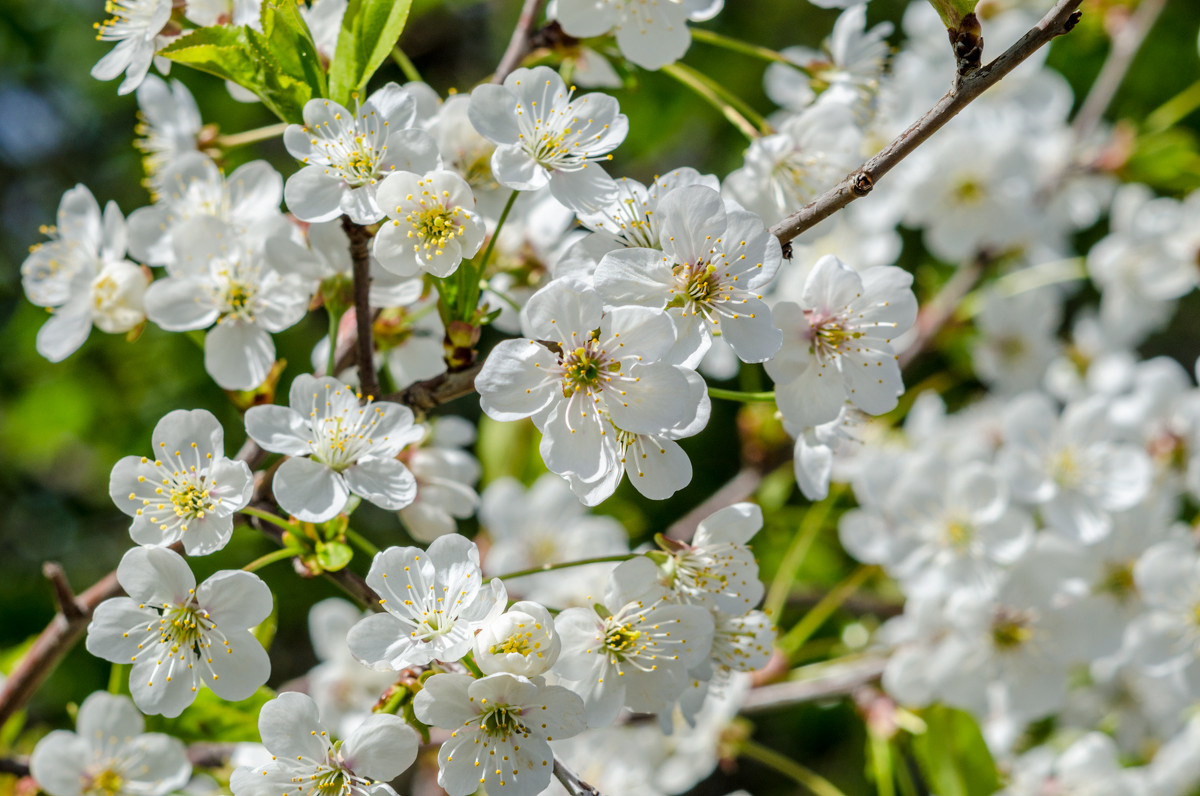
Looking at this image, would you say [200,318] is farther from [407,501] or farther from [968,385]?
[968,385]

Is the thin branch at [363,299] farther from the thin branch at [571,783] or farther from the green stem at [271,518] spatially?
the thin branch at [571,783]

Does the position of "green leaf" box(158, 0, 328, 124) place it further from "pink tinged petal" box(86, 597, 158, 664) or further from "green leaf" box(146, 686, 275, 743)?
"green leaf" box(146, 686, 275, 743)

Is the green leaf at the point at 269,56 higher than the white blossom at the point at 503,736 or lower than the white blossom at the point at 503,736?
higher

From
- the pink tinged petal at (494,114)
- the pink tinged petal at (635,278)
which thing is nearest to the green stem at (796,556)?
the pink tinged petal at (635,278)

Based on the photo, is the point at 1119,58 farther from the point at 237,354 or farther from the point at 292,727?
the point at 292,727

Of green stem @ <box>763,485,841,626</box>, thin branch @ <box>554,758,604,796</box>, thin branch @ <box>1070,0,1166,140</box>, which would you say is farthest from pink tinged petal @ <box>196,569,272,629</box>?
thin branch @ <box>1070,0,1166,140</box>

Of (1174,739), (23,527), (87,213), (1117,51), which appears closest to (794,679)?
(1174,739)
